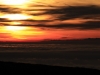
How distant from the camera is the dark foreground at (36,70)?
54.1 feet

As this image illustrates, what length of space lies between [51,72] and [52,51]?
58244 mm

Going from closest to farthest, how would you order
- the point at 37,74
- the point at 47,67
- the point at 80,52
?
the point at 37,74
the point at 47,67
the point at 80,52

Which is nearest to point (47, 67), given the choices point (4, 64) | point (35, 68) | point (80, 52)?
point (35, 68)

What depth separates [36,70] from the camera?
1691cm

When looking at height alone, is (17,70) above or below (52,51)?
above

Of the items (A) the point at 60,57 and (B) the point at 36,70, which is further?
(A) the point at 60,57

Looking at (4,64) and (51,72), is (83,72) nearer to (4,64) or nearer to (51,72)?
(51,72)

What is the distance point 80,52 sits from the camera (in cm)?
7350

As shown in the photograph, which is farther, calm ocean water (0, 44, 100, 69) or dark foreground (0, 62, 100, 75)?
calm ocean water (0, 44, 100, 69)

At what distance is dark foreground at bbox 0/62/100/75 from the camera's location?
16500 mm

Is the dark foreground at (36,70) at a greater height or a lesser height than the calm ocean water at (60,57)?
greater

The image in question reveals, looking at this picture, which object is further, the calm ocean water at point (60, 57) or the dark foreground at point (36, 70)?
the calm ocean water at point (60, 57)

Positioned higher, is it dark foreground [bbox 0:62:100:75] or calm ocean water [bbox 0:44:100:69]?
dark foreground [bbox 0:62:100:75]

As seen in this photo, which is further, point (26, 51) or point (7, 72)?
point (26, 51)
